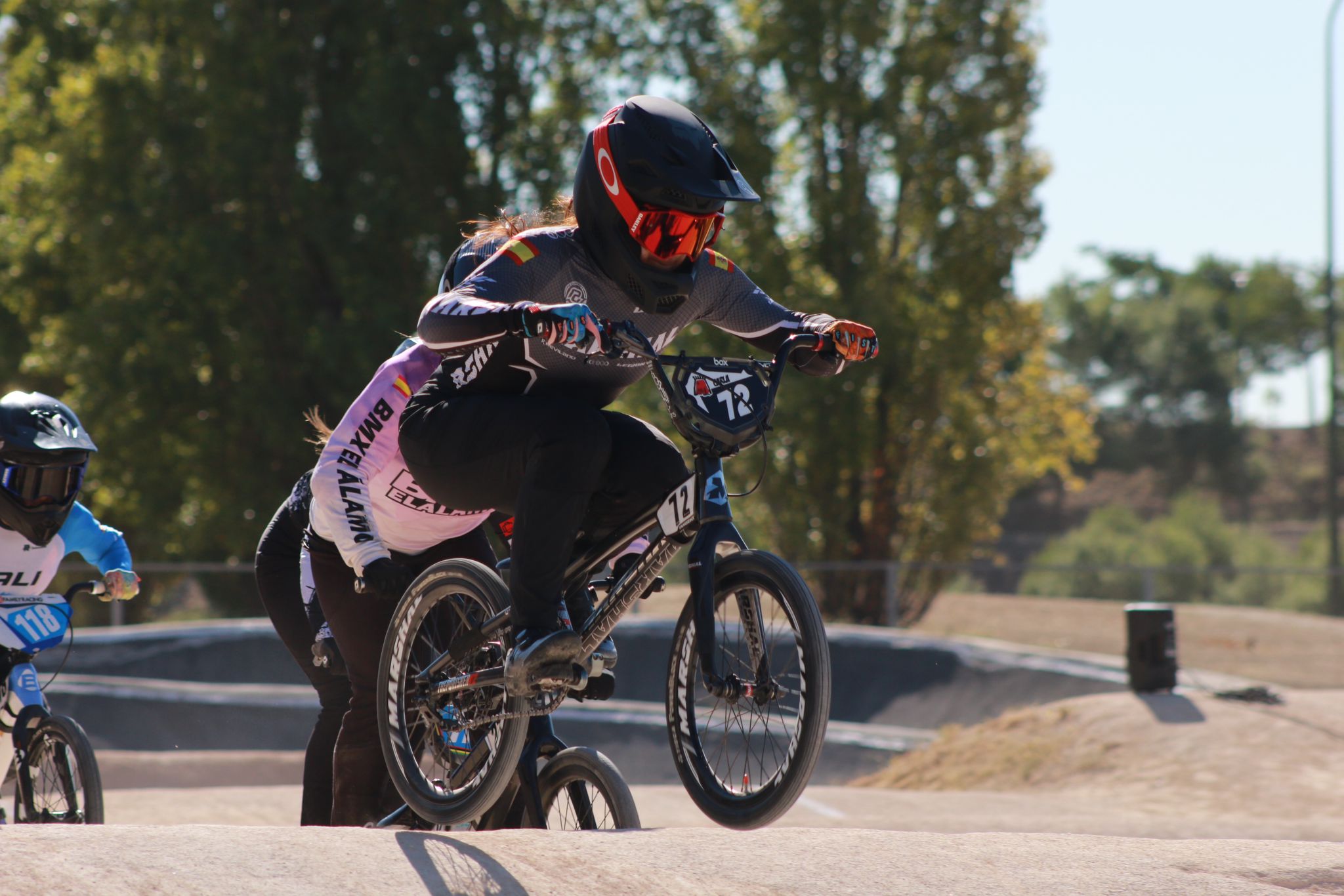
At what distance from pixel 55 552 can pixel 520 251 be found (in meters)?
3.11

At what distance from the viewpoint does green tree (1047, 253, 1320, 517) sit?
55.2 m

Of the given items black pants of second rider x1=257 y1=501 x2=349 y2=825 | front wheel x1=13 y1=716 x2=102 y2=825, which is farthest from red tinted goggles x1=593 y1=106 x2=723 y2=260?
front wheel x1=13 y1=716 x2=102 y2=825

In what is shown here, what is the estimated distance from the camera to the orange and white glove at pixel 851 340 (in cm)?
400

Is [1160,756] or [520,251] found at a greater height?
[520,251]

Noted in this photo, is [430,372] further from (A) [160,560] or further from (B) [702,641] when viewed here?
(A) [160,560]

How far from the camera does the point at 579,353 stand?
388 centimetres

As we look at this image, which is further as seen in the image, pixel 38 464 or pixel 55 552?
pixel 55 552

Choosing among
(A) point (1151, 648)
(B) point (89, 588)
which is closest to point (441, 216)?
(A) point (1151, 648)

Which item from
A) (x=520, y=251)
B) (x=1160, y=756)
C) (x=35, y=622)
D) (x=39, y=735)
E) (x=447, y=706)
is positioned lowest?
(x=1160, y=756)

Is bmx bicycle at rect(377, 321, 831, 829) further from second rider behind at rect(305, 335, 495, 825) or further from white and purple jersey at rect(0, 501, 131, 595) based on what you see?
white and purple jersey at rect(0, 501, 131, 595)

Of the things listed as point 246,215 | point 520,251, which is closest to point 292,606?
point 520,251

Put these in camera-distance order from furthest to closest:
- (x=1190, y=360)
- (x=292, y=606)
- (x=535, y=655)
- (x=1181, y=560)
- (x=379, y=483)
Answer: (x=1190, y=360) < (x=1181, y=560) < (x=292, y=606) < (x=379, y=483) < (x=535, y=655)

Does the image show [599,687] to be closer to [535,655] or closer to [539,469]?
[535,655]

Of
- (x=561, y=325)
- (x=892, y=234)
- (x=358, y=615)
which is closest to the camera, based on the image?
A: (x=561, y=325)
